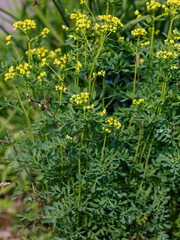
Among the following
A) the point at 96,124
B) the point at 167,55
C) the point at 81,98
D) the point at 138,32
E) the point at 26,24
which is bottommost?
the point at 96,124

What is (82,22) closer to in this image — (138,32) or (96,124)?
(138,32)

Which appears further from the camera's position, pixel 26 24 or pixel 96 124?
pixel 96 124

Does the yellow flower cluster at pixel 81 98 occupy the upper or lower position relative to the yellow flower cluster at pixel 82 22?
lower

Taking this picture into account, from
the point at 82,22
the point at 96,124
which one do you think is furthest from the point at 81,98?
the point at 82,22

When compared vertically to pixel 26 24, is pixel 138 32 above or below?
below

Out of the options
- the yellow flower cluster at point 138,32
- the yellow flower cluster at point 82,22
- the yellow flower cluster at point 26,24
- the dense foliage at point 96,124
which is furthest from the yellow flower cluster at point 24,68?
the yellow flower cluster at point 138,32

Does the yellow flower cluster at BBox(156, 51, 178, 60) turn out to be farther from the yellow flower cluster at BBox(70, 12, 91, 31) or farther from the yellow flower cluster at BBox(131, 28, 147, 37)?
the yellow flower cluster at BBox(70, 12, 91, 31)

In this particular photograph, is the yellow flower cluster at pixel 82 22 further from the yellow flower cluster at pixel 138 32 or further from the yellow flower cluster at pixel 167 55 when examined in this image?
the yellow flower cluster at pixel 167 55

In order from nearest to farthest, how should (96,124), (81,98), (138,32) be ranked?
(81,98) → (138,32) → (96,124)

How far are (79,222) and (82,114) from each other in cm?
76

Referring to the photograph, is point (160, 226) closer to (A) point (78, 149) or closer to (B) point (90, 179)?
(B) point (90, 179)

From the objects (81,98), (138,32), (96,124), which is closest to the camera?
(81,98)

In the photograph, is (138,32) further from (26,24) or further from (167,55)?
(26,24)

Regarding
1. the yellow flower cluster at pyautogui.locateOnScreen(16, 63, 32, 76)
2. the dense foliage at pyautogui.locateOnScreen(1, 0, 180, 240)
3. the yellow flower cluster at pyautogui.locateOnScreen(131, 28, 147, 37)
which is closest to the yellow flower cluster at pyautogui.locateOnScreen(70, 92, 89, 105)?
the dense foliage at pyautogui.locateOnScreen(1, 0, 180, 240)
